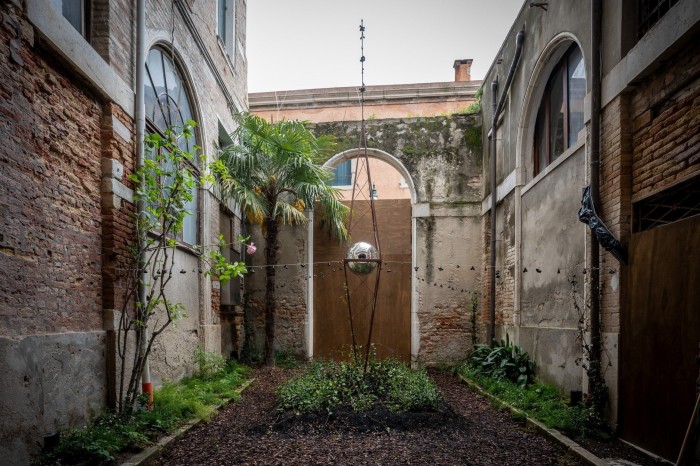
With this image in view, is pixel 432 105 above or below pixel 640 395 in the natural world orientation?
above

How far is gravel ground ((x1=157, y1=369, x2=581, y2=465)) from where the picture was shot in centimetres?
449

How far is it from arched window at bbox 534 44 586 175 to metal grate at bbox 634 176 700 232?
1995mm

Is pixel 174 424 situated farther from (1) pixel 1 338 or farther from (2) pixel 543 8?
(2) pixel 543 8

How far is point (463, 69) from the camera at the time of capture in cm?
1836

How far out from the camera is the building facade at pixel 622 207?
404cm

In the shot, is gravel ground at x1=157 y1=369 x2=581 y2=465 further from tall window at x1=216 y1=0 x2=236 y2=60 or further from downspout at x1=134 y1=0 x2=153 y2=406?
tall window at x1=216 y1=0 x2=236 y2=60

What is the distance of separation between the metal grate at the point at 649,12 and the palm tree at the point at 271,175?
5.67 m

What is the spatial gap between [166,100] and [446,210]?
20.4ft

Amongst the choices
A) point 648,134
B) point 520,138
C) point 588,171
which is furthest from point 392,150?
point 648,134

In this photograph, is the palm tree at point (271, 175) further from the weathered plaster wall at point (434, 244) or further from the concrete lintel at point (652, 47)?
the concrete lintel at point (652, 47)

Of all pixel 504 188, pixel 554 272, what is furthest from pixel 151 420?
pixel 504 188

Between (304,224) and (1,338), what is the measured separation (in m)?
7.64

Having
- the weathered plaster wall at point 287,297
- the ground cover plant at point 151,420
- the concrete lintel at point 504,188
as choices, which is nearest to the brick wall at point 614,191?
the concrete lintel at point 504,188

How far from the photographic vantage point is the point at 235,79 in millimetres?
10805
